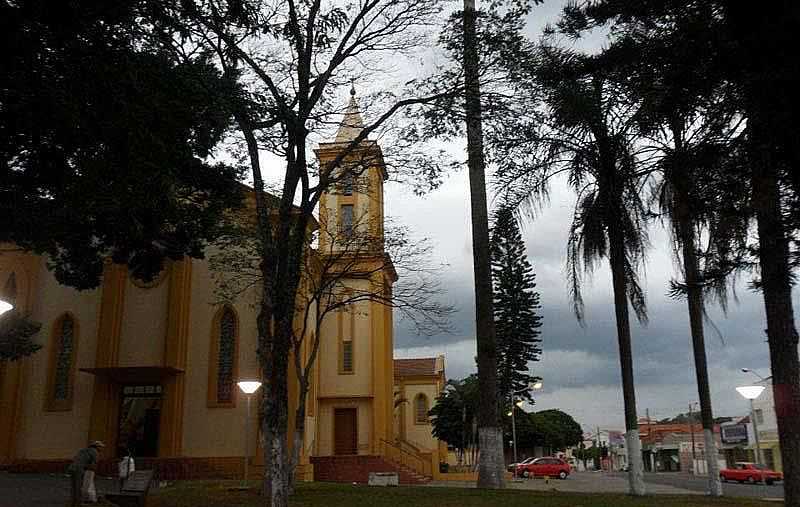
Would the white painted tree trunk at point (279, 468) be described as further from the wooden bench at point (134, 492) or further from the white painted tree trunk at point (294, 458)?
the white painted tree trunk at point (294, 458)

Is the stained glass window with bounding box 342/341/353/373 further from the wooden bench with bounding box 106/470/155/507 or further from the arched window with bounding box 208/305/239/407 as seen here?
the wooden bench with bounding box 106/470/155/507

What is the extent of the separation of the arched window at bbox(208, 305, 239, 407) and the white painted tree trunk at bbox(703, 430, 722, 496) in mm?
14143

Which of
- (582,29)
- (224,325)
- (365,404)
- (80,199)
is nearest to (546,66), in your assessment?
(582,29)

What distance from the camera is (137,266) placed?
17859 millimetres

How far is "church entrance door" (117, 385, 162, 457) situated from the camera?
23.6 metres

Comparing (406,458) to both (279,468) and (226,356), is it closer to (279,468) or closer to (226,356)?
(226,356)

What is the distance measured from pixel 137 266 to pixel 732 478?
30804mm

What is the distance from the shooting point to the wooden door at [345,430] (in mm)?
27469

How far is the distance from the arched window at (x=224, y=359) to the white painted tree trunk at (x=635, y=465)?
42.9 ft

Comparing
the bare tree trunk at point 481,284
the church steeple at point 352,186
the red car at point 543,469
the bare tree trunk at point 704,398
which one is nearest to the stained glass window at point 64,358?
the church steeple at point 352,186

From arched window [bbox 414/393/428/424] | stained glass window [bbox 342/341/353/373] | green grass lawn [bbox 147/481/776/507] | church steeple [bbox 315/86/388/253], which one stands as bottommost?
green grass lawn [bbox 147/481/776/507]

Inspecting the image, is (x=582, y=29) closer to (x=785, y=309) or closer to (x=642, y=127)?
(x=642, y=127)

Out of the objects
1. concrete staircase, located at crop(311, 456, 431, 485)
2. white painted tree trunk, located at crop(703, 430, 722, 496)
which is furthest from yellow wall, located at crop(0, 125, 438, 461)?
white painted tree trunk, located at crop(703, 430, 722, 496)

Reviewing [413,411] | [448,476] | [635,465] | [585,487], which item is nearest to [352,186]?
[635,465]
